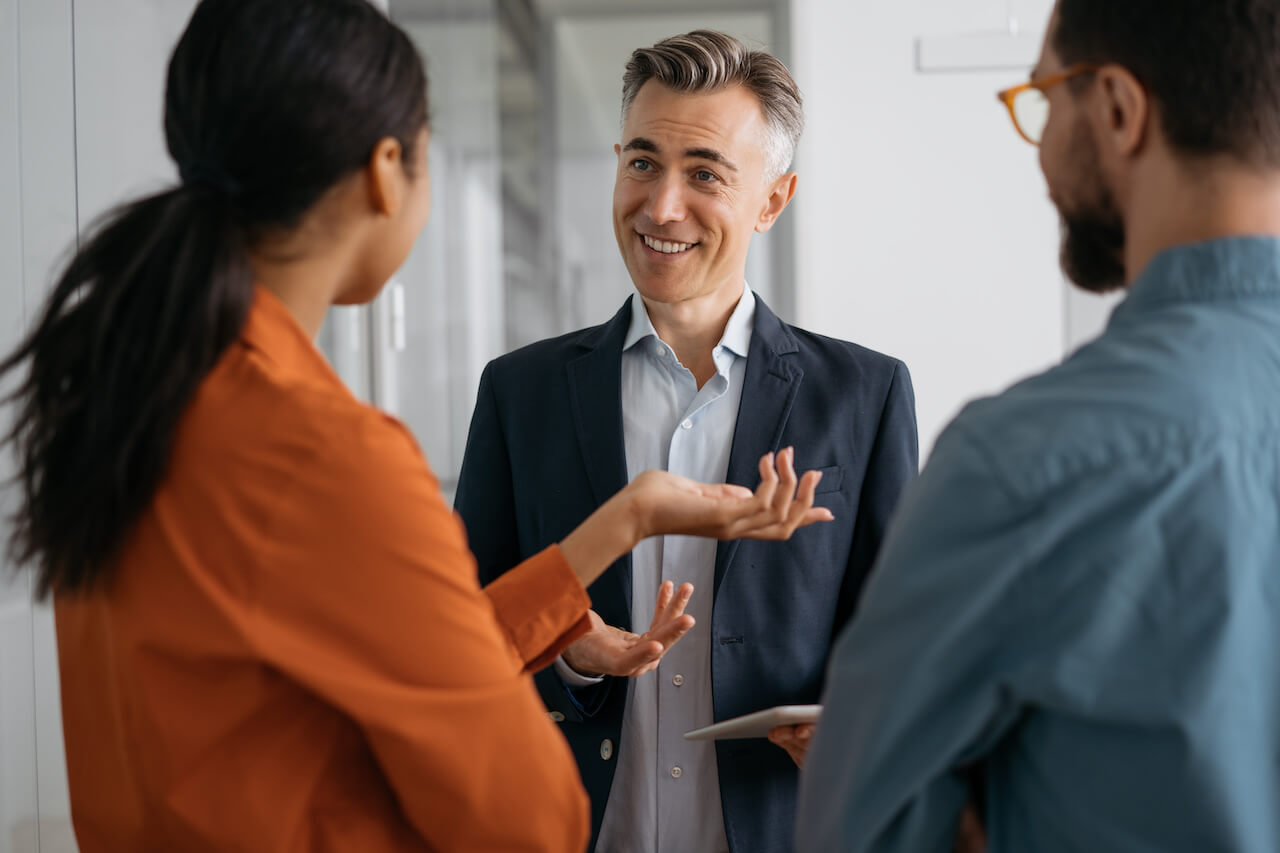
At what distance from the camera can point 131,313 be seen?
925 millimetres

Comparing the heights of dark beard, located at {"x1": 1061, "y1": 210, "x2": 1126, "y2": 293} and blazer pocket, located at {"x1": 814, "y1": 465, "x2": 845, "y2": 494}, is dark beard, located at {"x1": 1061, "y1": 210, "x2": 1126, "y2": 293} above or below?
above

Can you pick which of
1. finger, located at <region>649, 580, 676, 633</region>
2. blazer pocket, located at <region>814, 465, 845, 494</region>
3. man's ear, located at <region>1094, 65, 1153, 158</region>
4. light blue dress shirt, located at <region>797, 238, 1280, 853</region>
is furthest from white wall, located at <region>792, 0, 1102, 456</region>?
light blue dress shirt, located at <region>797, 238, 1280, 853</region>

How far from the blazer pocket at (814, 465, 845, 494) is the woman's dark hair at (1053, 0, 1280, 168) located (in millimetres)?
870

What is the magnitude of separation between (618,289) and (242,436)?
410 centimetres

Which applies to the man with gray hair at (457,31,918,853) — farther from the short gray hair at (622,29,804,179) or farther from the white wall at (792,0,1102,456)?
the white wall at (792,0,1102,456)

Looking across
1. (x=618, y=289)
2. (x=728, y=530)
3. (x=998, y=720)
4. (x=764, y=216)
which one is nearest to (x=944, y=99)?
(x=618, y=289)

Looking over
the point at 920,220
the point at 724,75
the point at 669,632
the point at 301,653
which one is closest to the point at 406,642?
the point at 301,653

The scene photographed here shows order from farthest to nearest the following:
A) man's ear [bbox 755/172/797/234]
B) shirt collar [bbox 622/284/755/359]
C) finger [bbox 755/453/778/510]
→ man's ear [bbox 755/172/797/234]
shirt collar [bbox 622/284/755/359]
finger [bbox 755/453/778/510]

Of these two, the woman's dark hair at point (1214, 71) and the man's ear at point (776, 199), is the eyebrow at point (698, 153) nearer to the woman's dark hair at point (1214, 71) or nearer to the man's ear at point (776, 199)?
the man's ear at point (776, 199)

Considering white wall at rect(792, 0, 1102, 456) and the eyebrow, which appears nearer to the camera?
the eyebrow

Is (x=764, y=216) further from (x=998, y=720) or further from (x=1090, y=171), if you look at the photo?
(x=998, y=720)

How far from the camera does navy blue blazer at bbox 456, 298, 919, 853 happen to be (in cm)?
164

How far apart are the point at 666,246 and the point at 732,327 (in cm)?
18

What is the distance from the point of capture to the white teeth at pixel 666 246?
1860 millimetres
